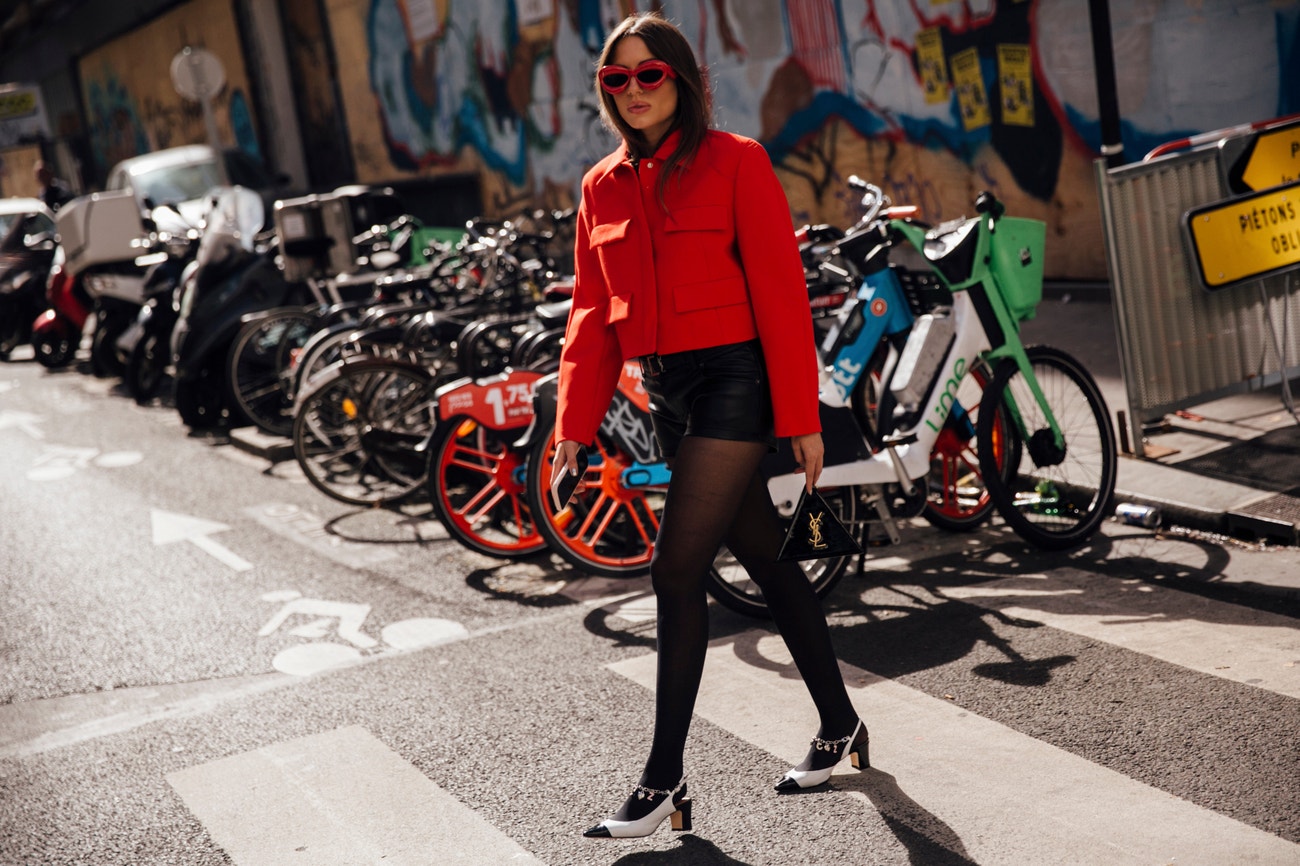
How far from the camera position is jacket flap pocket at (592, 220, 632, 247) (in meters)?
3.37

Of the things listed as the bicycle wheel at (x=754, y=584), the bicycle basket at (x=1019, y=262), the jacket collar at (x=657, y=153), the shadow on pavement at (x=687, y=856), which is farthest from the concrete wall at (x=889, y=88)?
the shadow on pavement at (x=687, y=856)

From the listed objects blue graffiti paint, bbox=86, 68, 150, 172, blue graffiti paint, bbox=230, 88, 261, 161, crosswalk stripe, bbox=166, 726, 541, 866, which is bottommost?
crosswalk stripe, bbox=166, 726, 541, 866

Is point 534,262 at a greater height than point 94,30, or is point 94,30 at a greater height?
point 94,30

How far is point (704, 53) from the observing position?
1397cm

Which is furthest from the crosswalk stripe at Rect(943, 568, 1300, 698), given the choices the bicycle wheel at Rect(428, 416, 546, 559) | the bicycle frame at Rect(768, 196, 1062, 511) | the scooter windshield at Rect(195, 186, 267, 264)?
the scooter windshield at Rect(195, 186, 267, 264)

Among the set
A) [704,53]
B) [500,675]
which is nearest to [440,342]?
[500,675]

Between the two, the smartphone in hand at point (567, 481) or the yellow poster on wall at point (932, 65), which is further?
the yellow poster on wall at point (932, 65)

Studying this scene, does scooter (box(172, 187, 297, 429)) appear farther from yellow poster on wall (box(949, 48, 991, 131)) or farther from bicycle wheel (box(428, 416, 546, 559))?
yellow poster on wall (box(949, 48, 991, 131))

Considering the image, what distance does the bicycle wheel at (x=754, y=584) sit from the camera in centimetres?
510

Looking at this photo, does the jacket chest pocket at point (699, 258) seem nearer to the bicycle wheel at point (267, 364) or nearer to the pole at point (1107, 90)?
the pole at point (1107, 90)

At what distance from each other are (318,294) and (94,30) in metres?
28.9

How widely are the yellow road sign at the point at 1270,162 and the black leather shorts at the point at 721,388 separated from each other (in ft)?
13.0

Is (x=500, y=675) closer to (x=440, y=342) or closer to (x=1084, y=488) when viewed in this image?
(x=1084, y=488)

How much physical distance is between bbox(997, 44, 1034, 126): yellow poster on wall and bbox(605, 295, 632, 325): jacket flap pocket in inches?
308
